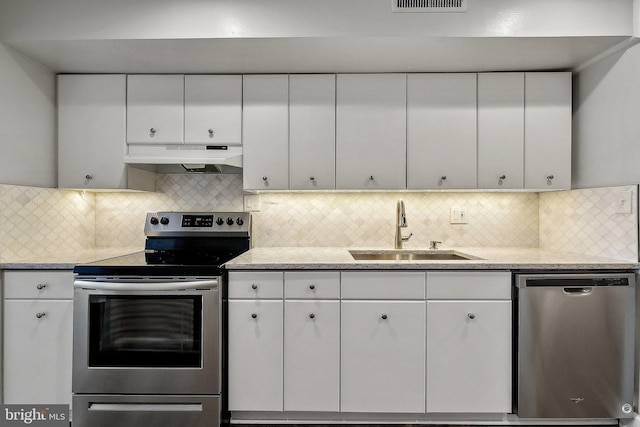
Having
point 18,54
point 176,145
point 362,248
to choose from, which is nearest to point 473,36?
point 362,248

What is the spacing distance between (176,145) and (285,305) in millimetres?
1252

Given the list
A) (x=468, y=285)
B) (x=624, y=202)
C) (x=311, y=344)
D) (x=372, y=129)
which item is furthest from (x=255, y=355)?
(x=624, y=202)

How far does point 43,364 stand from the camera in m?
2.06

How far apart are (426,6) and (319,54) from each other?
61cm

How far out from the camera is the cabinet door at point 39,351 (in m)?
2.05

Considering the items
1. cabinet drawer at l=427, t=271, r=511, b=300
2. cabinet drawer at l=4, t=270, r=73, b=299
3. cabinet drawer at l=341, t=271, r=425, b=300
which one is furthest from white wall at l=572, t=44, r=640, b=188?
cabinet drawer at l=4, t=270, r=73, b=299

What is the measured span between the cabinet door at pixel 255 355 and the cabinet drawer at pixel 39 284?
875 mm

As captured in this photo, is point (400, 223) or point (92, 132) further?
point (400, 223)

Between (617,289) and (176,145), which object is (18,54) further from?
(617,289)

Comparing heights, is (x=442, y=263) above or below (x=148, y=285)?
above

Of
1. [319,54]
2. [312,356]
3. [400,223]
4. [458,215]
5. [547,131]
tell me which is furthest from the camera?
[458,215]

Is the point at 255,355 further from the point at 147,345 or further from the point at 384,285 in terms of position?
the point at 384,285

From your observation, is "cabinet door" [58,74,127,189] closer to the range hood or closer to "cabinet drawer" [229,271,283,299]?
the range hood

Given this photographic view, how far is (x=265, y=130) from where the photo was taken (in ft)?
8.08
